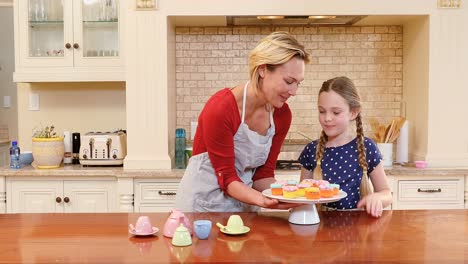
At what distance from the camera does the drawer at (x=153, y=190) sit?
3.11m

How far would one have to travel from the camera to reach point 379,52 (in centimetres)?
366

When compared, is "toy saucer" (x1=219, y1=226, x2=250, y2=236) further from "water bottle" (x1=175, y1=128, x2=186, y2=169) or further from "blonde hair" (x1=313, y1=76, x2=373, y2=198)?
"water bottle" (x1=175, y1=128, x2=186, y2=169)

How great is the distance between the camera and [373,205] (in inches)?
69.9

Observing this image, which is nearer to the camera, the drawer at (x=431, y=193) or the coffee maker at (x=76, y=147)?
the drawer at (x=431, y=193)

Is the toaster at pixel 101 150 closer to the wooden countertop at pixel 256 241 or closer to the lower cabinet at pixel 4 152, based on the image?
the wooden countertop at pixel 256 241

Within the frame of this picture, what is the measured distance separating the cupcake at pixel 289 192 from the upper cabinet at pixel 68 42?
2109 millimetres

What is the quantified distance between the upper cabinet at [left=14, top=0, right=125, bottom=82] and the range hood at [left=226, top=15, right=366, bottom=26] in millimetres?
809

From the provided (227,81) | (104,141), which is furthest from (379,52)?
(104,141)

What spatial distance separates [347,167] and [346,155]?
0.06 metres

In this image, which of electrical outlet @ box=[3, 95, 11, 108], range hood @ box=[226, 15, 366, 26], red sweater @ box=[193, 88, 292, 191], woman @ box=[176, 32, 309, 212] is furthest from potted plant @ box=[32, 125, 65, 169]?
electrical outlet @ box=[3, 95, 11, 108]

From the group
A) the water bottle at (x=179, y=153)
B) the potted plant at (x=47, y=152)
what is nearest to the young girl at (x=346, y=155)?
the water bottle at (x=179, y=153)

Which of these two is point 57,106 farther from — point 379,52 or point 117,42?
point 379,52

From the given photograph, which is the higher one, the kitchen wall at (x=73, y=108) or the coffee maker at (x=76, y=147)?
the kitchen wall at (x=73, y=108)

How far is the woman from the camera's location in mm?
1748
